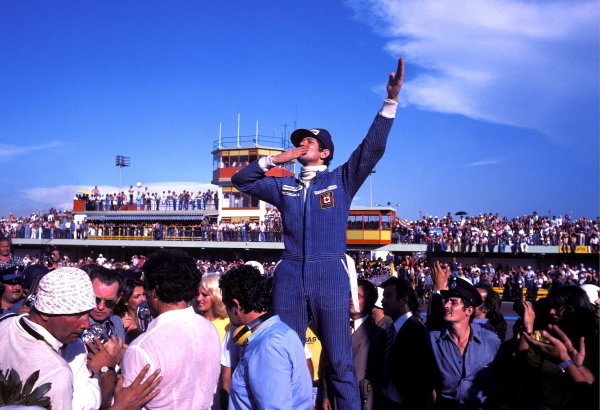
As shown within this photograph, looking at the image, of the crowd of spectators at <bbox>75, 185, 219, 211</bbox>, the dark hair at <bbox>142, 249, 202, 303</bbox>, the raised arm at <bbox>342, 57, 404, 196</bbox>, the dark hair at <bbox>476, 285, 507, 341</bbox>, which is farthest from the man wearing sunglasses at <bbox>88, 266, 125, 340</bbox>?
the crowd of spectators at <bbox>75, 185, 219, 211</bbox>

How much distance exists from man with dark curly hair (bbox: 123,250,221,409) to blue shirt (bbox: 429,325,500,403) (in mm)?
2091

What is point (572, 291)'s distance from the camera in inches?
169

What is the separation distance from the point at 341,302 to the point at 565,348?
50.1 inches

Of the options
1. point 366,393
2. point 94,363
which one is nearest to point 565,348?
point 366,393

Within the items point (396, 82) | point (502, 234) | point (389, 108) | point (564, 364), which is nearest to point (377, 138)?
point (389, 108)

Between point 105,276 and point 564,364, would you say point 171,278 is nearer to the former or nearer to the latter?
point 105,276

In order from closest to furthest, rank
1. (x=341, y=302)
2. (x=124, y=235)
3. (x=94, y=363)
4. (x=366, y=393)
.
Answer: (x=94, y=363)
(x=341, y=302)
(x=366, y=393)
(x=124, y=235)

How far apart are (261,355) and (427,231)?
1324 inches

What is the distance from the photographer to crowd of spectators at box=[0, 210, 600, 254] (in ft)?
106

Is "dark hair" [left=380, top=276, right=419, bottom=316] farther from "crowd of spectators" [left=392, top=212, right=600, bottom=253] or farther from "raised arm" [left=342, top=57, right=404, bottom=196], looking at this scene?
"crowd of spectators" [left=392, top=212, right=600, bottom=253]

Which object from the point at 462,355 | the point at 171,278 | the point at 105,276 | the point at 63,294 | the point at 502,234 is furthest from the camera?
the point at 502,234

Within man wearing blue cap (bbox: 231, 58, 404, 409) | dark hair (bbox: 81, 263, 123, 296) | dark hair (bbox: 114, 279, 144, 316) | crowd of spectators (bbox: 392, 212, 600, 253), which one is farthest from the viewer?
crowd of spectators (bbox: 392, 212, 600, 253)

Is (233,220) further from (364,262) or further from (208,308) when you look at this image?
(208,308)

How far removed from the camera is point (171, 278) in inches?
123
